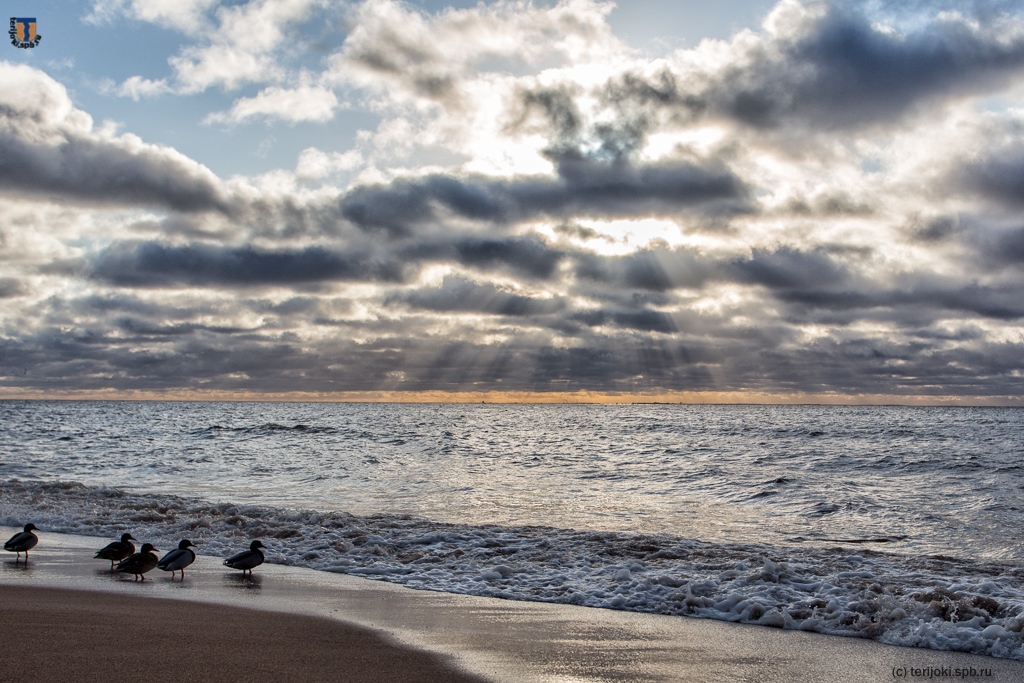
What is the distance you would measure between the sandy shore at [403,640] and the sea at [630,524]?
3.02ft

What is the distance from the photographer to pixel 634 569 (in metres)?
11.5

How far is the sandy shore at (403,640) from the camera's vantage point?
21.1 feet

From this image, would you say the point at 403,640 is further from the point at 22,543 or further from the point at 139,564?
the point at 22,543

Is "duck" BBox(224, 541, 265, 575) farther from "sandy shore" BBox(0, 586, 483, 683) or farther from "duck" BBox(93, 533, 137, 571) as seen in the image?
"sandy shore" BBox(0, 586, 483, 683)

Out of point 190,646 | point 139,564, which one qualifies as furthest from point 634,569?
point 139,564

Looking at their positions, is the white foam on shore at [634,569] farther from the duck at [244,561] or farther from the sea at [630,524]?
the duck at [244,561]

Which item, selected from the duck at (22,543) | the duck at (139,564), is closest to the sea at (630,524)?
the duck at (22,543)

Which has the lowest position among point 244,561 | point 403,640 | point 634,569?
point 634,569

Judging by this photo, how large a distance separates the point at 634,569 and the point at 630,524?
5.37m

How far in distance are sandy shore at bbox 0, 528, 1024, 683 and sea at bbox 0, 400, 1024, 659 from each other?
3.02 feet

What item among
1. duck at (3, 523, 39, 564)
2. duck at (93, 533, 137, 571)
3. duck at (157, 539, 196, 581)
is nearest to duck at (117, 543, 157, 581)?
duck at (157, 539, 196, 581)

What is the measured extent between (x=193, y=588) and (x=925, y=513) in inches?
712

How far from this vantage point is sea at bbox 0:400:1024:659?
31.9 feet

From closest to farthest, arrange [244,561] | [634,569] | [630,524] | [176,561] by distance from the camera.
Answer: [176,561] → [244,561] → [634,569] → [630,524]
